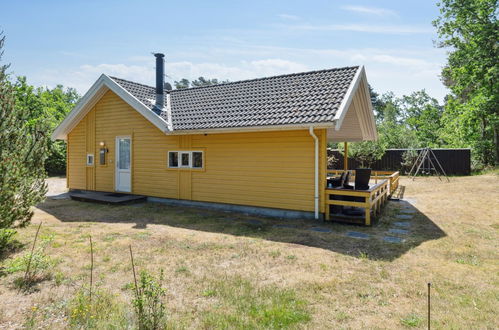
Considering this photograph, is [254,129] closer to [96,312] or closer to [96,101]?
[96,312]

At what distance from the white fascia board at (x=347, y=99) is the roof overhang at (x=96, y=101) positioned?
222 inches

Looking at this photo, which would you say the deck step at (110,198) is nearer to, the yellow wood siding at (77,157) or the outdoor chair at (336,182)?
the yellow wood siding at (77,157)

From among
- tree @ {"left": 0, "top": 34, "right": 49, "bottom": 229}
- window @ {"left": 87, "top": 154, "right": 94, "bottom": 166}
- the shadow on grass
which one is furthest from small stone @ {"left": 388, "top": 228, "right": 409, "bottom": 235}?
window @ {"left": 87, "top": 154, "right": 94, "bottom": 166}

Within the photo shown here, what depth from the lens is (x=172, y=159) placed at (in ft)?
36.2

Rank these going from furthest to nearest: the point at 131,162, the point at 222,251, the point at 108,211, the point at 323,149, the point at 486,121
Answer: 1. the point at 486,121
2. the point at 131,162
3. the point at 108,211
4. the point at 323,149
5. the point at 222,251

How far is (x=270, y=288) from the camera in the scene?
402 centimetres

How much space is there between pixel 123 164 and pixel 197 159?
3.84 m

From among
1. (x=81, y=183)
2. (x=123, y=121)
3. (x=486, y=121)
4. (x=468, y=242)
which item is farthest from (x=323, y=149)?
(x=486, y=121)

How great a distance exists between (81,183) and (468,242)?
14288 mm

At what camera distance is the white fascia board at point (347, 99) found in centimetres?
752

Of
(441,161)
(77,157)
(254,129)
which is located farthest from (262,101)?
(441,161)

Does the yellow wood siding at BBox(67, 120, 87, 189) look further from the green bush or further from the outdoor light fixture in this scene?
the green bush

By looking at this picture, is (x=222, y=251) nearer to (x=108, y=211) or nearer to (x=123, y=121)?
(x=108, y=211)

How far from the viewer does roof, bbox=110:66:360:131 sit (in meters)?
8.42
